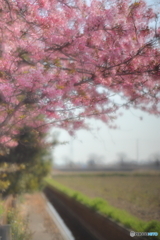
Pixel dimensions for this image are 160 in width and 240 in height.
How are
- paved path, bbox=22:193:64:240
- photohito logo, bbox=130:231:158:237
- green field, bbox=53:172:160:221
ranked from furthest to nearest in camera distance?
green field, bbox=53:172:160:221 → paved path, bbox=22:193:64:240 → photohito logo, bbox=130:231:158:237

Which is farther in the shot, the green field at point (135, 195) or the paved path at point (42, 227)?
the green field at point (135, 195)

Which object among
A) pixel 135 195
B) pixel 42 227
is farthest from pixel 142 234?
pixel 135 195

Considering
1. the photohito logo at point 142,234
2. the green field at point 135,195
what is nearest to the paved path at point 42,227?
the photohito logo at point 142,234

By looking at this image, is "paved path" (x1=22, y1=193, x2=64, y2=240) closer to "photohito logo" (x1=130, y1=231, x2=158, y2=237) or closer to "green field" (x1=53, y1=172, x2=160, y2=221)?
"photohito logo" (x1=130, y1=231, x2=158, y2=237)

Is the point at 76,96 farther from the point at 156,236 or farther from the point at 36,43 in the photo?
the point at 156,236

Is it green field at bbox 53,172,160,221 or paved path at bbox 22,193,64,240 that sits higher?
green field at bbox 53,172,160,221

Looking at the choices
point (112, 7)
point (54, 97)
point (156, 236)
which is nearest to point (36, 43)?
point (54, 97)

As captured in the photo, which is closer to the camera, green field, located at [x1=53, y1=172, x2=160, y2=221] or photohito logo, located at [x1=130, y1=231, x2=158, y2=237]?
photohito logo, located at [x1=130, y1=231, x2=158, y2=237]

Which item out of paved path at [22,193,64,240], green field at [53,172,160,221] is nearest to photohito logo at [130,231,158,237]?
paved path at [22,193,64,240]

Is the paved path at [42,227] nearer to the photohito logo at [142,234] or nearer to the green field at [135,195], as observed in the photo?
the photohito logo at [142,234]

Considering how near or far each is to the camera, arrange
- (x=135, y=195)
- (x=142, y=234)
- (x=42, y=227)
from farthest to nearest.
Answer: (x=135, y=195)
(x=42, y=227)
(x=142, y=234)

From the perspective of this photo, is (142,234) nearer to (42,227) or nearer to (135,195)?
(42,227)

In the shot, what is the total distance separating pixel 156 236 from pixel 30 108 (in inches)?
165

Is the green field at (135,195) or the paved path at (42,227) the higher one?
the green field at (135,195)
